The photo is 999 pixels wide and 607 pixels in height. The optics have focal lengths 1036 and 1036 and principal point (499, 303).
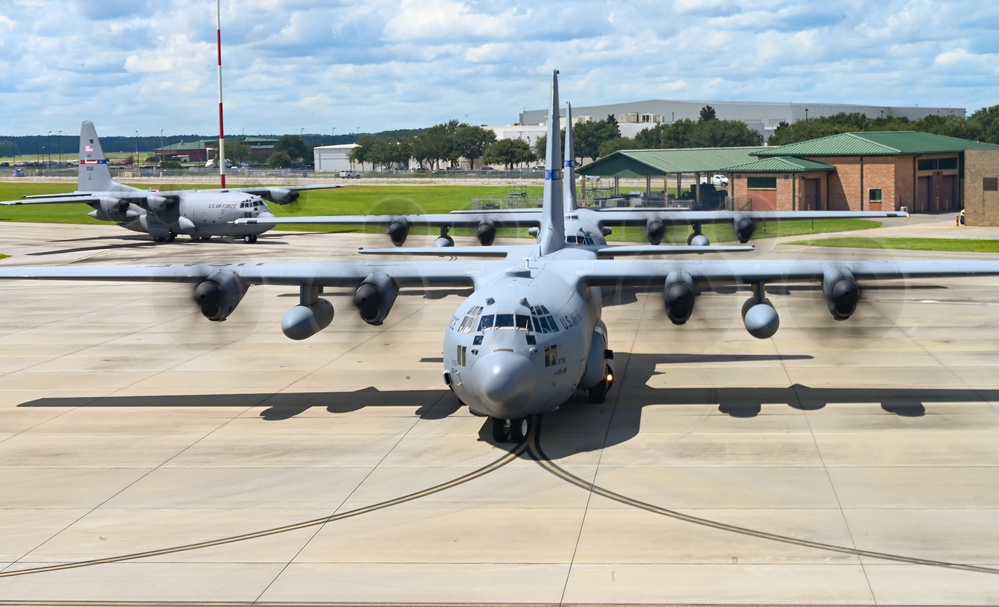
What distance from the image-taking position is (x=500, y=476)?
18.6 meters

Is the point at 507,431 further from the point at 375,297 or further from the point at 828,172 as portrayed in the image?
the point at 828,172

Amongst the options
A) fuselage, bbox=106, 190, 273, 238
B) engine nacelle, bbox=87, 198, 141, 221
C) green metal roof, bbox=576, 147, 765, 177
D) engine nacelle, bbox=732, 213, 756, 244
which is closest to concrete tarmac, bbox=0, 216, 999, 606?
engine nacelle, bbox=732, 213, 756, 244

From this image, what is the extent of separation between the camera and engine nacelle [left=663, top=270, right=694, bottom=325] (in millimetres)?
22406

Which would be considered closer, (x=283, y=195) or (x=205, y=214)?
(x=205, y=214)

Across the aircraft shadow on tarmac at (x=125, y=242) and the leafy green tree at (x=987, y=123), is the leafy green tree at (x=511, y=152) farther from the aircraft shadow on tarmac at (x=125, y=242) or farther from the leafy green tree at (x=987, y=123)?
the aircraft shadow on tarmac at (x=125, y=242)

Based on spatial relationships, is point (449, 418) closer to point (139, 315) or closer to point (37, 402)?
point (37, 402)

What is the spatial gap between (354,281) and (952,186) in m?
81.2

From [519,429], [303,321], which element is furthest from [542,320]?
[303,321]

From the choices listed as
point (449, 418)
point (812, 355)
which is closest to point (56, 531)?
point (449, 418)

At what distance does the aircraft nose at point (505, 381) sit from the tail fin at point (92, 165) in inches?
2379

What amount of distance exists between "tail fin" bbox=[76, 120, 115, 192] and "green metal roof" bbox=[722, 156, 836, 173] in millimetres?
46186

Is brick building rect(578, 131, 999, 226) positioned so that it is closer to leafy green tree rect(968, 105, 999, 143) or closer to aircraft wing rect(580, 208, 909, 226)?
aircraft wing rect(580, 208, 909, 226)

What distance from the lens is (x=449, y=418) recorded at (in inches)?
896

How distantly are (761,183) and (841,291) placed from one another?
6165 cm
